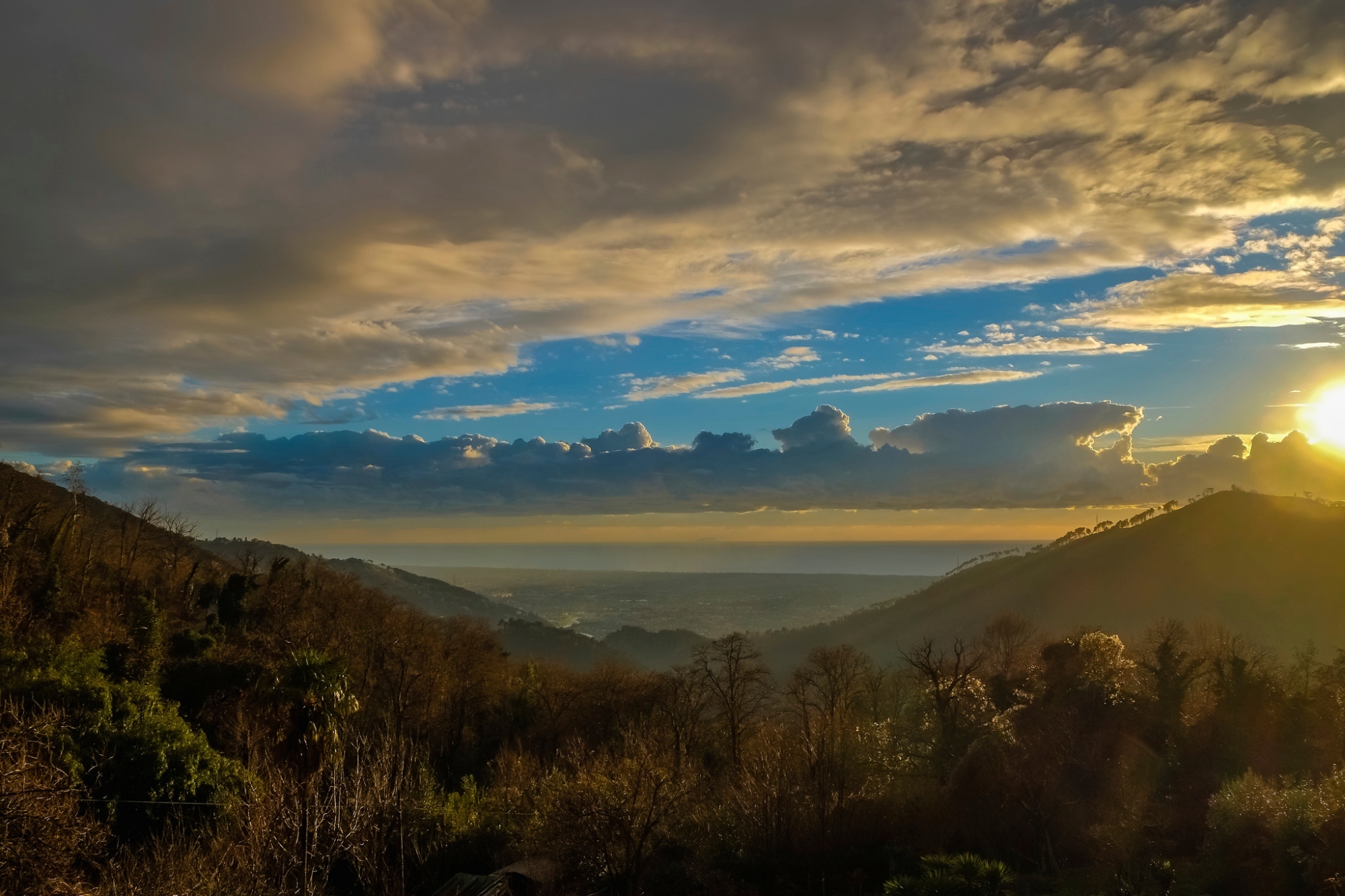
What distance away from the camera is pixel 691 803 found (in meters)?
36.6

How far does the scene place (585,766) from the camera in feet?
116

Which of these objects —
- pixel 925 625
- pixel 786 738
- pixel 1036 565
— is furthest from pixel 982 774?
pixel 1036 565

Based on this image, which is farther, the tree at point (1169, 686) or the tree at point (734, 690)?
the tree at point (734, 690)

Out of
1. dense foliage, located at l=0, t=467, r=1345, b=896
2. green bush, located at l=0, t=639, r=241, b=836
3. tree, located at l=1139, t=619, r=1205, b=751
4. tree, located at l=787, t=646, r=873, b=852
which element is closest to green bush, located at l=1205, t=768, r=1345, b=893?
dense foliage, located at l=0, t=467, r=1345, b=896

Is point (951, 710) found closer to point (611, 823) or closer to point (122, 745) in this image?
point (611, 823)

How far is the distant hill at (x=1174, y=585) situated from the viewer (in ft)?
400

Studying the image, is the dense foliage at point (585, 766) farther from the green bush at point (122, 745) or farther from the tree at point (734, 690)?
the tree at point (734, 690)

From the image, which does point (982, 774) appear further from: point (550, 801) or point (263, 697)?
point (263, 697)

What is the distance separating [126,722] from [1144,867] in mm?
37416

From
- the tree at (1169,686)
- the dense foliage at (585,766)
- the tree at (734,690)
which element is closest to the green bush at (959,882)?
the dense foliage at (585,766)

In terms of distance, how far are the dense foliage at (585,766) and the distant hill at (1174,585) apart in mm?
69863

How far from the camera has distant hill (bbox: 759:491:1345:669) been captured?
122 metres

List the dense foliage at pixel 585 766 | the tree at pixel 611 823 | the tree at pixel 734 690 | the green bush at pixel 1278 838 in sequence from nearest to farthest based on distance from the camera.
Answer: the dense foliage at pixel 585 766, the green bush at pixel 1278 838, the tree at pixel 611 823, the tree at pixel 734 690

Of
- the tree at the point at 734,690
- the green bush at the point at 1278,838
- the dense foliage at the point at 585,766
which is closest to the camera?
the dense foliage at the point at 585,766
